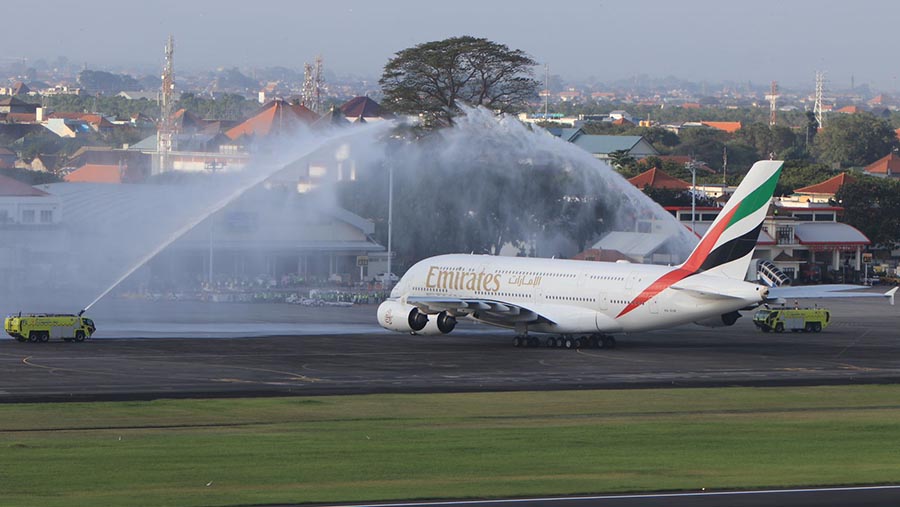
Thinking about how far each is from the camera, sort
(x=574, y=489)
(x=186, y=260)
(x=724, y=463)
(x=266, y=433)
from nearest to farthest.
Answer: (x=574, y=489) < (x=724, y=463) < (x=266, y=433) < (x=186, y=260)

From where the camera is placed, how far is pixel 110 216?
101m

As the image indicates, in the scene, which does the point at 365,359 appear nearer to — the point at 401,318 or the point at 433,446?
the point at 401,318

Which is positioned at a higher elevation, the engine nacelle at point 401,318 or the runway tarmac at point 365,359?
the engine nacelle at point 401,318

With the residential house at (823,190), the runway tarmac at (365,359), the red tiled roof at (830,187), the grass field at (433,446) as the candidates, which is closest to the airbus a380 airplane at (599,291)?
the runway tarmac at (365,359)

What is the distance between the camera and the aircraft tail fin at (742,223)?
7169 cm

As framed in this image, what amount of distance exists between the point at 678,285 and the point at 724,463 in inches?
1324

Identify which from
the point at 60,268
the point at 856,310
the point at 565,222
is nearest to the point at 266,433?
the point at 60,268

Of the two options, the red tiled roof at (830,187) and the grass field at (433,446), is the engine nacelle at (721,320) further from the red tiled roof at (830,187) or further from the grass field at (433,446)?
the red tiled roof at (830,187)

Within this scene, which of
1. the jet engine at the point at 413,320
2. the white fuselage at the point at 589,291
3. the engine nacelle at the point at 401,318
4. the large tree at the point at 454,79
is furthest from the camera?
the large tree at the point at 454,79

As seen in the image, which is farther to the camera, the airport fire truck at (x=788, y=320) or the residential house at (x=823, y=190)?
the residential house at (x=823, y=190)

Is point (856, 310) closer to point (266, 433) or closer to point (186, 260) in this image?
point (186, 260)

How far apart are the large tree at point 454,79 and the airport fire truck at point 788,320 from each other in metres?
51.3

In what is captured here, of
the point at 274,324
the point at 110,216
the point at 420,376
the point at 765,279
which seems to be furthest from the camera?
the point at 765,279

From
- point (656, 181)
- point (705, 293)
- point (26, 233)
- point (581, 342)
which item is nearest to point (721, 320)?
point (705, 293)
